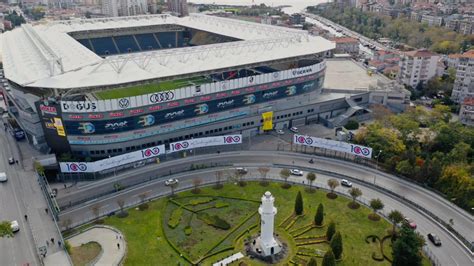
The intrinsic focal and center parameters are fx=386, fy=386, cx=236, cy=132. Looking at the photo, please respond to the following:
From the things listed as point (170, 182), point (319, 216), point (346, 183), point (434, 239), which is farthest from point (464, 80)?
point (170, 182)

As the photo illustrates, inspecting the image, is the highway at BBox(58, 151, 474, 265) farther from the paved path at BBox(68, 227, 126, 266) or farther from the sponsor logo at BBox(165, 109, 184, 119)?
the sponsor logo at BBox(165, 109, 184, 119)

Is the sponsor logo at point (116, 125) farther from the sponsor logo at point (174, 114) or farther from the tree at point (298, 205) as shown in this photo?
the tree at point (298, 205)

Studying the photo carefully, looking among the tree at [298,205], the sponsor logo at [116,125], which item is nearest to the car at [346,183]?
the tree at [298,205]

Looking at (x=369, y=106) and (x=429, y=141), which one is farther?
(x=369, y=106)

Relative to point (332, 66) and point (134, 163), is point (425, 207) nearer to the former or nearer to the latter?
point (134, 163)

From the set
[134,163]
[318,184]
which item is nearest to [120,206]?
[134,163]

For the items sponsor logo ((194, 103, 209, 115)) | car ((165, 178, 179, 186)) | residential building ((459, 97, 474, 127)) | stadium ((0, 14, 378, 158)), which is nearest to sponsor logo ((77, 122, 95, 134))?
stadium ((0, 14, 378, 158))
